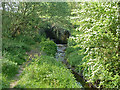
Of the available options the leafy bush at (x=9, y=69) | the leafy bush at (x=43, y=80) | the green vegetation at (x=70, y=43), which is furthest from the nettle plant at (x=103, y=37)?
the leafy bush at (x=9, y=69)

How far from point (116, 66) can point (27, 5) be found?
26.5 feet

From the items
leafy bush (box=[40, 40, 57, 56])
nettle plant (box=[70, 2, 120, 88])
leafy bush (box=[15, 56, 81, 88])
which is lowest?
leafy bush (box=[40, 40, 57, 56])

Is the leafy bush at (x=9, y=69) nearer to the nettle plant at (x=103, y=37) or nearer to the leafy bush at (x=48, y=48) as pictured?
the nettle plant at (x=103, y=37)

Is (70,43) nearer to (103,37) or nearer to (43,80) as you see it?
(43,80)

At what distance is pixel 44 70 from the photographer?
6.89 meters

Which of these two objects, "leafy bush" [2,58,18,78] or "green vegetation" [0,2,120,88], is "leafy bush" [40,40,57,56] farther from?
"leafy bush" [2,58,18,78]

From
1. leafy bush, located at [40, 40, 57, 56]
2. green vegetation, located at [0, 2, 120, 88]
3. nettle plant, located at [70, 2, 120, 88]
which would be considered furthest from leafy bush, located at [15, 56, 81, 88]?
leafy bush, located at [40, 40, 57, 56]

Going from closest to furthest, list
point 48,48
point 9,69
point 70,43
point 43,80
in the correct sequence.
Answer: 1. point 43,80
2. point 9,69
3. point 48,48
4. point 70,43

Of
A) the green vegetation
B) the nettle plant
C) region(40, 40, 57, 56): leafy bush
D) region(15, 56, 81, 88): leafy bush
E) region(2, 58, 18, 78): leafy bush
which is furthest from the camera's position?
region(40, 40, 57, 56): leafy bush

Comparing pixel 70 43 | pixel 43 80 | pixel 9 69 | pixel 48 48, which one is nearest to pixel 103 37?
pixel 43 80

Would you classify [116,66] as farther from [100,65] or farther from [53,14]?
[53,14]

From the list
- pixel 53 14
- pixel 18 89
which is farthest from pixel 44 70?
pixel 53 14

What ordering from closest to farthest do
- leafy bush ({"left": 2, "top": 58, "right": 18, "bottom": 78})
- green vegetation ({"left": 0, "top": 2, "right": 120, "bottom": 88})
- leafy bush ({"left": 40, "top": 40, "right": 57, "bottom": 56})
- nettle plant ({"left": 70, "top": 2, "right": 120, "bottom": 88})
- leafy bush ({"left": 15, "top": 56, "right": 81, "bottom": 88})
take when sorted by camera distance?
nettle plant ({"left": 70, "top": 2, "right": 120, "bottom": 88})
green vegetation ({"left": 0, "top": 2, "right": 120, "bottom": 88})
leafy bush ({"left": 15, "top": 56, "right": 81, "bottom": 88})
leafy bush ({"left": 2, "top": 58, "right": 18, "bottom": 78})
leafy bush ({"left": 40, "top": 40, "right": 57, "bottom": 56})

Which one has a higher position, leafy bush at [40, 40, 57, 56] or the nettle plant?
the nettle plant
